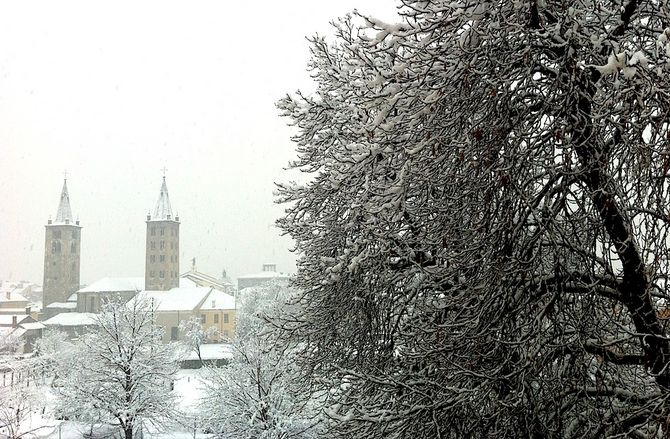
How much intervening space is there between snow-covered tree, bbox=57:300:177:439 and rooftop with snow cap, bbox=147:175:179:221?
71.6 metres

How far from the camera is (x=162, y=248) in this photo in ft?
299

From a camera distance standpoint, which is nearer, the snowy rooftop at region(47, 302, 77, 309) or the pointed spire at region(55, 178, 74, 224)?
the snowy rooftop at region(47, 302, 77, 309)

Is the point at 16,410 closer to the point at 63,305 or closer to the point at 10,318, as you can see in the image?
the point at 10,318

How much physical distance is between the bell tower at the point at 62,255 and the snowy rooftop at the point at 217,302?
26.2 metres

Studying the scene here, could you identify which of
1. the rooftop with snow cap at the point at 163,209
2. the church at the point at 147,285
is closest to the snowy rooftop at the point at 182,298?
the church at the point at 147,285

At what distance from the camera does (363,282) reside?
7293 millimetres

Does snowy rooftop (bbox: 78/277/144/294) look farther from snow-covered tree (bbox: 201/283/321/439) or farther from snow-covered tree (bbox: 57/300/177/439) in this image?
snow-covered tree (bbox: 201/283/321/439)

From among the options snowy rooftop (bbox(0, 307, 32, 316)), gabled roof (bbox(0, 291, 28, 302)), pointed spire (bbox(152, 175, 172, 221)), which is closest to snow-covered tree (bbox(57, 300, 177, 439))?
gabled roof (bbox(0, 291, 28, 302))

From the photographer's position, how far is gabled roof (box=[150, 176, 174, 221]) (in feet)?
311

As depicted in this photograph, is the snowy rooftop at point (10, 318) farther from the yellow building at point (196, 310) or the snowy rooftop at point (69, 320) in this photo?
the yellow building at point (196, 310)

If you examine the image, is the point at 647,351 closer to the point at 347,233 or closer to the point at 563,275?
the point at 563,275

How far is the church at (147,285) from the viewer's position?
72.2 meters

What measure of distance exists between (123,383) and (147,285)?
6779 cm

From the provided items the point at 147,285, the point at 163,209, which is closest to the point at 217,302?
the point at 147,285
